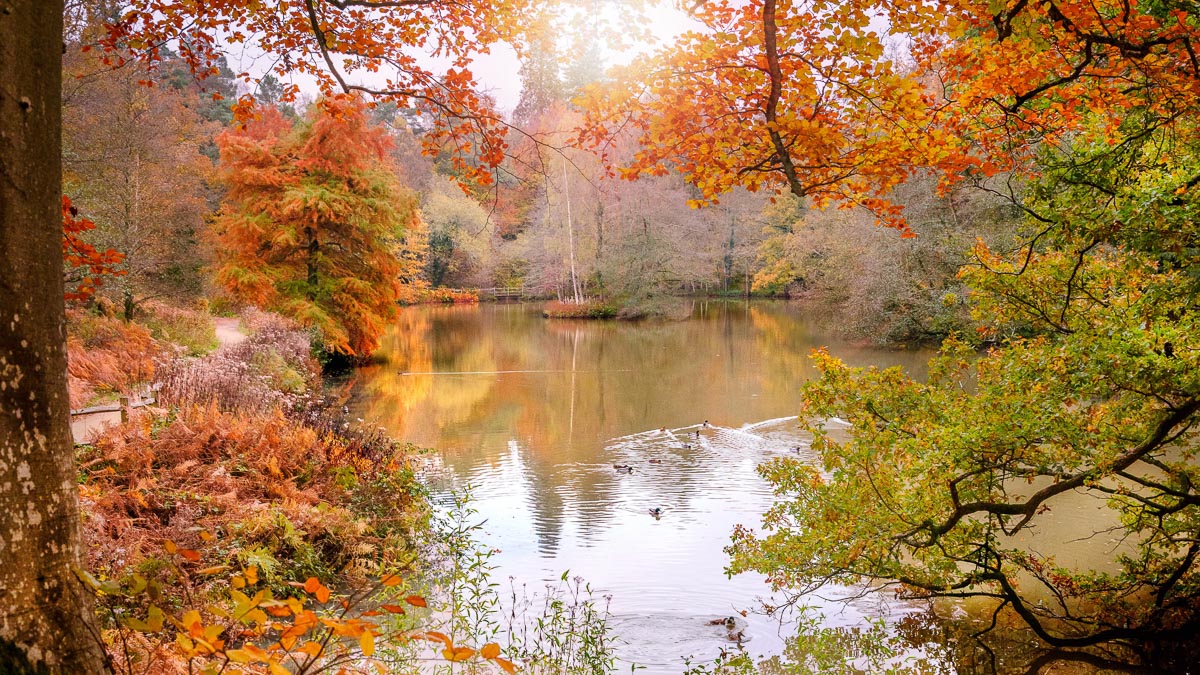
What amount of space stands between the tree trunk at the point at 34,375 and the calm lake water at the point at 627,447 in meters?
4.31

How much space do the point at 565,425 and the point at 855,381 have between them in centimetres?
882

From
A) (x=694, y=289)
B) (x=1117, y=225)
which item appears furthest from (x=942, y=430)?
(x=694, y=289)

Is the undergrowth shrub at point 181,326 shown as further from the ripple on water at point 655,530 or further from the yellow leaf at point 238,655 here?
the yellow leaf at point 238,655

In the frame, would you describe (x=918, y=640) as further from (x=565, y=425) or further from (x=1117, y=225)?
(x=565, y=425)

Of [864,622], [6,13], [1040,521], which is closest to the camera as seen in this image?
[6,13]

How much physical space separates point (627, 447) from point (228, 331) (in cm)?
1016

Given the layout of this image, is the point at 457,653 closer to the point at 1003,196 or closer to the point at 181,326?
the point at 1003,196

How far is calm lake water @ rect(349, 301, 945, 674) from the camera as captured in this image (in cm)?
705

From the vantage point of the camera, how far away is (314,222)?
62.8ft

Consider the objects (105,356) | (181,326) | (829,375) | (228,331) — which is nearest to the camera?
(829,375)

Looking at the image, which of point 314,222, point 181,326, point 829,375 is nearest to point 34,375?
point 829,375

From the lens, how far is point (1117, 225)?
4398 millimetres

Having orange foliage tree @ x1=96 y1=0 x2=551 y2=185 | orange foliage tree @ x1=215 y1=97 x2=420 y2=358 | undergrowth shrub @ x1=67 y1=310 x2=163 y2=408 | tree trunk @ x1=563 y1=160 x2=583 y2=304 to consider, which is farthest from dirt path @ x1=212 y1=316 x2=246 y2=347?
tree trunk @ x1=563 y1=160 x2=583 y2=304

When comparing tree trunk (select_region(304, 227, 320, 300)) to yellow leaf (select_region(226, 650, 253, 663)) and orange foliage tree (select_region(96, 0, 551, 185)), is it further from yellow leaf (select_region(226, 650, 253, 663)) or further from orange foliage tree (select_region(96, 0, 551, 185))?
yellow leaf (select_region(226, 650, 253, 663))
